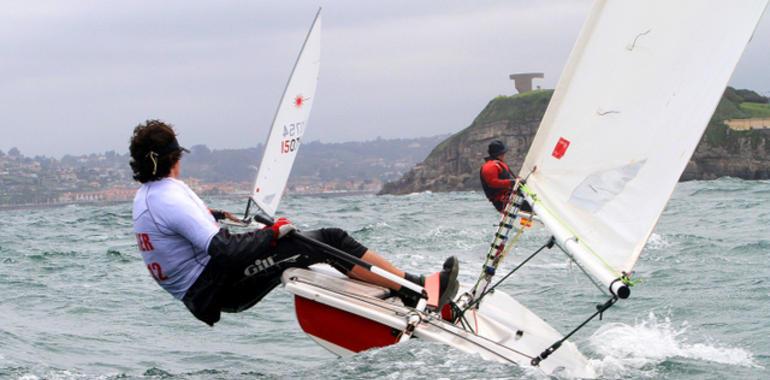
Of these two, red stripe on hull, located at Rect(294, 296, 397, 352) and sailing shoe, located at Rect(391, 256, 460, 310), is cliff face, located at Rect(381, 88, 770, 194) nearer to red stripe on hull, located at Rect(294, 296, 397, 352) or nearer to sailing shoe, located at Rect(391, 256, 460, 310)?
sailing shoe, located at Rect(391, 256, 460, 310)

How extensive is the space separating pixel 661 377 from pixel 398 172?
171608 mm

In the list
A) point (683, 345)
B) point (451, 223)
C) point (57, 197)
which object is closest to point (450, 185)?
point (57, 197)

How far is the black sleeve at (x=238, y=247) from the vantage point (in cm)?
509

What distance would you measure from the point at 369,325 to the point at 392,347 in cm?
17

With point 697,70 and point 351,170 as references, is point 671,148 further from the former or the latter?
point 351,170

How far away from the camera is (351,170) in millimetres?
163250

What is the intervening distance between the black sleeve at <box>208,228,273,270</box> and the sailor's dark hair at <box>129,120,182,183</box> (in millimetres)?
454

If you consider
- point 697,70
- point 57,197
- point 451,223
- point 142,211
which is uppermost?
point 697,70

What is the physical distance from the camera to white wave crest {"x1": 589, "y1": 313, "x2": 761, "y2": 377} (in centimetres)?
616

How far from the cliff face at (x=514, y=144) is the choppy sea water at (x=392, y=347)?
199ft

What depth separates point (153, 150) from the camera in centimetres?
516

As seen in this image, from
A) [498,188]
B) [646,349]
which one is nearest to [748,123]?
[498,188]

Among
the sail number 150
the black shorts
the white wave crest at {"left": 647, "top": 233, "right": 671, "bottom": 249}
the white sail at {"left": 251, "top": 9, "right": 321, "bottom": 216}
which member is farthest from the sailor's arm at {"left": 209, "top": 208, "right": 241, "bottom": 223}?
the white wave crest at {"left": 647, "top": 233, "right": 671, "bottom": 249}

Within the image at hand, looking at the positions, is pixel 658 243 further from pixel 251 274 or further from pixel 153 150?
pixel 153 150
